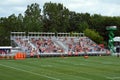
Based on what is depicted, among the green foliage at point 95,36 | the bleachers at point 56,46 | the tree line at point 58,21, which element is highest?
the tree line at point 58,21

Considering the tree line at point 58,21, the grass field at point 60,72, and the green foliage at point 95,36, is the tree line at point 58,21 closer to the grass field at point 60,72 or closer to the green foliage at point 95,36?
the green foliage at point 95,36

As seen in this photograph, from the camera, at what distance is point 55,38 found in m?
61.7

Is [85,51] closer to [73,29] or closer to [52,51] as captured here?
[52,51]

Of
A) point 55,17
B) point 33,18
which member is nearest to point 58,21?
point 55,17

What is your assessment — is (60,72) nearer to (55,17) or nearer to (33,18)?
(33,18)

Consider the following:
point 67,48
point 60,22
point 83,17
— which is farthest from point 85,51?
point 83,17

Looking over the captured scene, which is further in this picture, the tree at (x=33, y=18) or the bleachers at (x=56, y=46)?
the tree at (x=33, y=18)

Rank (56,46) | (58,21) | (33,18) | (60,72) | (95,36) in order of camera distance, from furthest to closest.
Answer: (58,21) → (33,18) → (95,36) → (56,46) → (60,72)

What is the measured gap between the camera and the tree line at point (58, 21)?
7062cm

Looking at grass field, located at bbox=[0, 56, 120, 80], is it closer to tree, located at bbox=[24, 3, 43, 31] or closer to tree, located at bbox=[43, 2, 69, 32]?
tree, located at bbox=[24, 3, 43, 31]

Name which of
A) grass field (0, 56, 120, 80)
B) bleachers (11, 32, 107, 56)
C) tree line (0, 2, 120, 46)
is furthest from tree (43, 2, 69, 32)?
grass field (0, 56, 120, 80)

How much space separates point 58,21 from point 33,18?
5.43 metres

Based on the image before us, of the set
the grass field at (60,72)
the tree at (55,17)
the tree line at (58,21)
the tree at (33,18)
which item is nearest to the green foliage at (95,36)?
the tree line at (58,21)

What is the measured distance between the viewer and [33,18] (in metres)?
75.6
